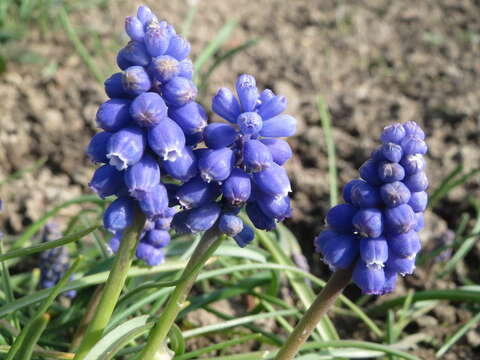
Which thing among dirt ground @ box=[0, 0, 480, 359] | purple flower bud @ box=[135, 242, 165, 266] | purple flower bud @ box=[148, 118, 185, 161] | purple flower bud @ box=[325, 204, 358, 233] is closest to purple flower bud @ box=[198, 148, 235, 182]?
purple flower bud @ box=[148, 118, 185, 161]

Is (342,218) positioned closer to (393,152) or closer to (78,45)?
(393,152)

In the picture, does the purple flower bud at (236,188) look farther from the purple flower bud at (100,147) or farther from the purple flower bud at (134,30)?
the purple flower bud at (134,30)

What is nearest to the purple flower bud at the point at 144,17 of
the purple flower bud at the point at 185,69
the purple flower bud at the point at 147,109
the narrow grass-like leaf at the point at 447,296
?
the purple flower bud at the point at 185,69

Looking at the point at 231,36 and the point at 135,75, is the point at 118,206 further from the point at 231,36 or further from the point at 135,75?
the point at 231,36

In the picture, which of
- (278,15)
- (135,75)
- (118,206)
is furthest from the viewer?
(278,15)

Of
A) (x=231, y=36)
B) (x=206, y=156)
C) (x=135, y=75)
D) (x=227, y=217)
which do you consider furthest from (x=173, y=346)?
(x=231, y=36)
